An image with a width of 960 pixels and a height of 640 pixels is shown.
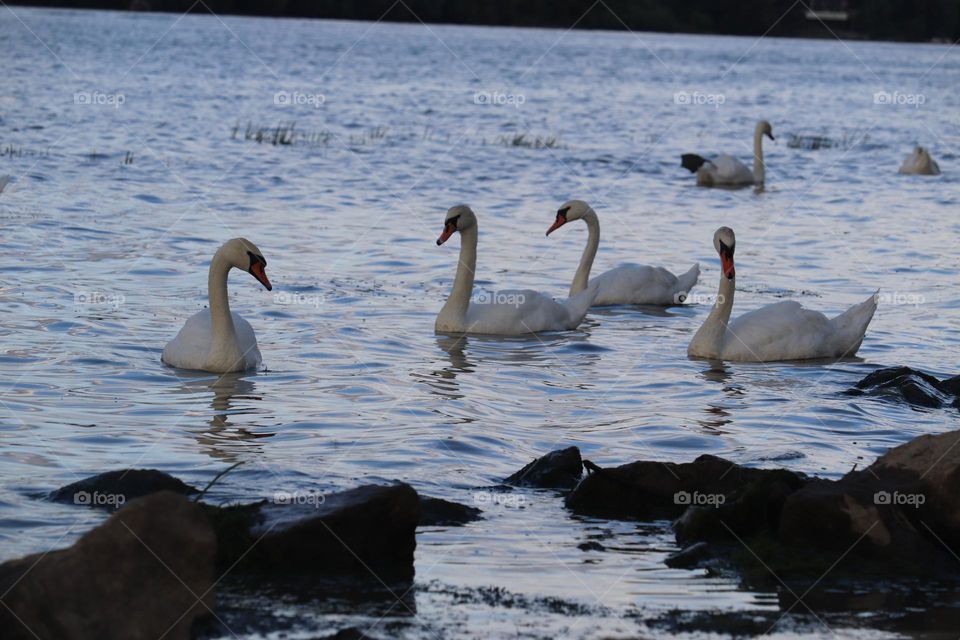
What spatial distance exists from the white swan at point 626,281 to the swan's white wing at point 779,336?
2.42m

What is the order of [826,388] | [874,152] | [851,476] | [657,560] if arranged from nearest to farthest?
[657,560] < [851,476] < [826,388] < [874,152]

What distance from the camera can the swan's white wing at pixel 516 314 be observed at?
12594 millimetres

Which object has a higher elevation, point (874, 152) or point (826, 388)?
point (874, 152)

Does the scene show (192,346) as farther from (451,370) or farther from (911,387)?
(911,387)

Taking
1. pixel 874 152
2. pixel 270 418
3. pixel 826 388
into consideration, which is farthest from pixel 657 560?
pixel 874 152

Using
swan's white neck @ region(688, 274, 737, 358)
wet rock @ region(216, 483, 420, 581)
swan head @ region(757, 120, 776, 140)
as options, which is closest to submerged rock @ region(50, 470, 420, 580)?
wet rock @ region(216, 483, 420, 581)

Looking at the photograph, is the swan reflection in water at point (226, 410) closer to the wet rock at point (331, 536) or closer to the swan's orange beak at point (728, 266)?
the wet rock at point (331, 536)

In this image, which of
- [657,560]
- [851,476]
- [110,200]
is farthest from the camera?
[110,200]

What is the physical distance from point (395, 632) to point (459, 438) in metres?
3.41

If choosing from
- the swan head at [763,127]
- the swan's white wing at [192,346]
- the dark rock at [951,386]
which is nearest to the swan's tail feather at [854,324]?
the dark rock at [951,386]

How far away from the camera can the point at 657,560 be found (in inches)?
260

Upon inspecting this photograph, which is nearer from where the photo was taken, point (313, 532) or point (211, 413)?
point (313, 532)

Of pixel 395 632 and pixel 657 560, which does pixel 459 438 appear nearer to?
pixel 657 560

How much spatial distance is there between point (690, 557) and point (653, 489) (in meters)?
0.79
